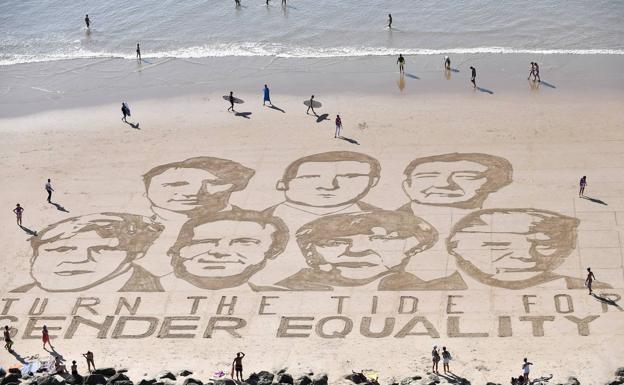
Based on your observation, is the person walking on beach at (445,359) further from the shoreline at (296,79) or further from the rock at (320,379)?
the shoreline at (296,79)

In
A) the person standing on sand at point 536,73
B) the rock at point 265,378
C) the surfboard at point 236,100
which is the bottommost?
the rock at point 265,378

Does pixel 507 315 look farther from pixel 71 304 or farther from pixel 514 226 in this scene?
pixel 71 304

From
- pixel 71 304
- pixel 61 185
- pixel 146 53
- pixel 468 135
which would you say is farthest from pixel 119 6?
pixel 71 304

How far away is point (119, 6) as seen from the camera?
10556cm

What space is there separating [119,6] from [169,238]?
4960cm

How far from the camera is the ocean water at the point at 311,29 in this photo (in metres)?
87.3

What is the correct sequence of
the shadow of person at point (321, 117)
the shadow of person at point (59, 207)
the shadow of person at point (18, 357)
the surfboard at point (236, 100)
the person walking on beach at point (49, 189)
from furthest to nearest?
the surfboard at point (236, 100), the shadow of person at point (321, 117), the person walking on beach at point (49, 189), the shadow of person at point (59, 207), the shadow of person at point (18, 357)

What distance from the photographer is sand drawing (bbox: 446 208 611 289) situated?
55031mm

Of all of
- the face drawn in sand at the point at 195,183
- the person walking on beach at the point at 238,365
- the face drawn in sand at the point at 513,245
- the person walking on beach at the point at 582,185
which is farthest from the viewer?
the face drawn in sand at the point at 195,183

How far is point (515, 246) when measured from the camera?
57.3m

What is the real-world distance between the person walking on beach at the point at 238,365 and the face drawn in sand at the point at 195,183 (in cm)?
1450

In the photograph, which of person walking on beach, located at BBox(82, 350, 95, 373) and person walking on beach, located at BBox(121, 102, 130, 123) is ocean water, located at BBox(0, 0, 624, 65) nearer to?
person walking on beach, located at BBox(121, 102, 130, 123)

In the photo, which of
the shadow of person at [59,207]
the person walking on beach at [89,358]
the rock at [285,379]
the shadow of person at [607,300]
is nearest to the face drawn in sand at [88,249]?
the shadow of person at [59,207]

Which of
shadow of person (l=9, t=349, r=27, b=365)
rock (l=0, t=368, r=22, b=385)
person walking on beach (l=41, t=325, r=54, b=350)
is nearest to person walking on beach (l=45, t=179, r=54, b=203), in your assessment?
person walking on beach (l=41, t=325, r=54, b=350)
